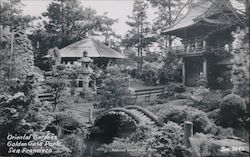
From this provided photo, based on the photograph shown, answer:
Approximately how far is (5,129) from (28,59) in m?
7.52

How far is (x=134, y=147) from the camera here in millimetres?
9656

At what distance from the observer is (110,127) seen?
14.6m

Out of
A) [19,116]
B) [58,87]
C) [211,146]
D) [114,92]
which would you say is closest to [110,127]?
[114,92]

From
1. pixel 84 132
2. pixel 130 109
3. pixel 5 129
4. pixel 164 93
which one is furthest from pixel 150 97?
pixel 5 129

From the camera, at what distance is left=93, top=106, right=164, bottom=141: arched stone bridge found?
11135 mm

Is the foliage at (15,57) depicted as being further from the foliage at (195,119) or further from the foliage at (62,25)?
the foliage at (62,25)

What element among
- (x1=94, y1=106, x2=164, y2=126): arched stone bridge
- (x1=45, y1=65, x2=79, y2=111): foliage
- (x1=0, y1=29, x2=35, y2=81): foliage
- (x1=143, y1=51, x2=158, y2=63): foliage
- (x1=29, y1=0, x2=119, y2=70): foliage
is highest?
(x1=29, y1=0, x2=119, y2=70): foliage

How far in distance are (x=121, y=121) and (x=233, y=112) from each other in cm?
574

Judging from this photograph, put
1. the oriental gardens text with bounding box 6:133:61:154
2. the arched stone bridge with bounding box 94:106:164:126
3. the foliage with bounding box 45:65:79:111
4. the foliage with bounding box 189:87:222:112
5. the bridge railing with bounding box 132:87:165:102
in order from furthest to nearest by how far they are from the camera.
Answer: the bridge railing with bounding box 132:87:165:102
the foliage with bounding box 189:87:222:112
the foliage with bounding box 45:65:79:111
the arched stone bridge with bounding box 94:106:164:126
the oriental gardens text with bounding box 6:133:61:154

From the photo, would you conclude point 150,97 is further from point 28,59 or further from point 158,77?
point 28,59

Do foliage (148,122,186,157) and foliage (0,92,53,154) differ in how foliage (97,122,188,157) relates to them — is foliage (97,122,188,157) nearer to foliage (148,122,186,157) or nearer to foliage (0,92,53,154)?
foliage (148,122,186,157)

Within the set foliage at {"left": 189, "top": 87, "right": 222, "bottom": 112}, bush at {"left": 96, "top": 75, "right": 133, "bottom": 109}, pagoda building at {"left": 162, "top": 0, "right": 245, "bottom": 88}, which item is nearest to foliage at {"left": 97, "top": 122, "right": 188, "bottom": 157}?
foliage at {"left": 189, "top": 87, "right": 222, "bottom": 112}

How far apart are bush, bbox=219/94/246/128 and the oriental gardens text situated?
23.2ft

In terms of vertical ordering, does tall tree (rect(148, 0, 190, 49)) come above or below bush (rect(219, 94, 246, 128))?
above
